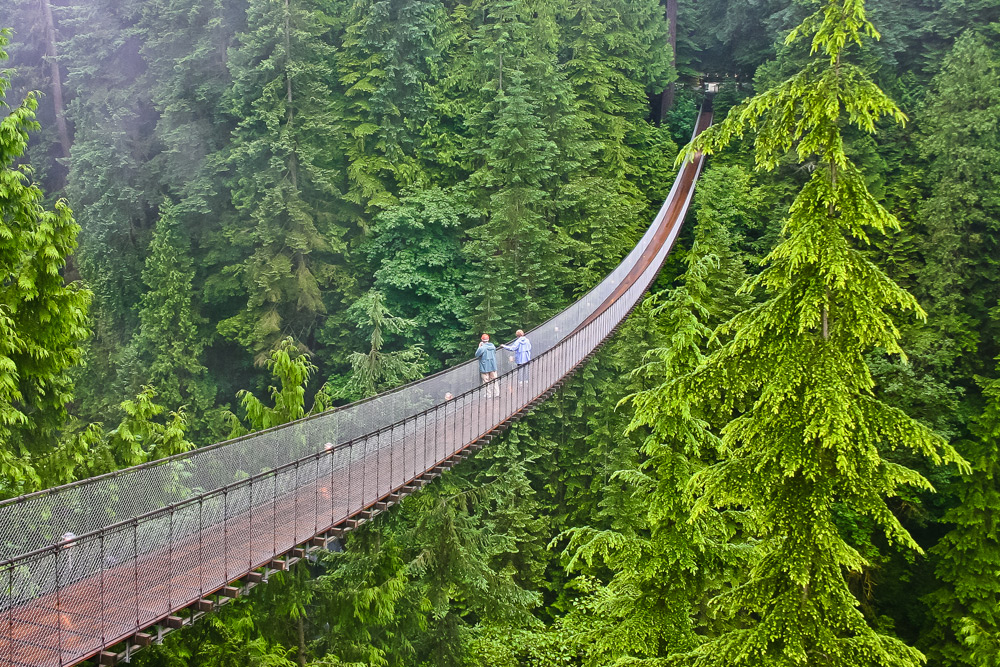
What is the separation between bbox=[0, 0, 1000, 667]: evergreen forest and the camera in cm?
1112

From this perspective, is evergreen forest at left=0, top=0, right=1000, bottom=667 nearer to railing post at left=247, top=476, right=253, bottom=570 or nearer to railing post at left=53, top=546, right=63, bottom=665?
railing post at left=247, top=476, right=253, bottom=570

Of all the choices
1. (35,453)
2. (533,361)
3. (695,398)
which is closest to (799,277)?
(695,398)

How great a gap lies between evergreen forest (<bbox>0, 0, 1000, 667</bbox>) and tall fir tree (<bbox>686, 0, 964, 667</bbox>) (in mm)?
3752

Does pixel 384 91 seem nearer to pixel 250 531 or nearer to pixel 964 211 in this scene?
pixel 964 211

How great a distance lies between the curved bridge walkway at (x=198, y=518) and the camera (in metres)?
4.96

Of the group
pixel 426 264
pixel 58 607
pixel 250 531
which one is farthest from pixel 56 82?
pixel 58 607

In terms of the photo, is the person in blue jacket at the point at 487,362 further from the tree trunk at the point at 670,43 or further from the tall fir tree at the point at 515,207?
the tree trunk at the point at 670,43

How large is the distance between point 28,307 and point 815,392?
7.22m

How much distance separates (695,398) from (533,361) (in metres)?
6.73

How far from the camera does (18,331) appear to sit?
805 centimetres

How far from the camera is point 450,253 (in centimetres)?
2003

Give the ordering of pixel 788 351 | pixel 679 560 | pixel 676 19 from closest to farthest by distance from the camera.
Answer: pixel 788 351 < pixel 679 560 < pixel 676 19

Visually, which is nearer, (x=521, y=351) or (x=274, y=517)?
(x=274, y=517)

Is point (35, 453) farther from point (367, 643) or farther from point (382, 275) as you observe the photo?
point (382, 275)
